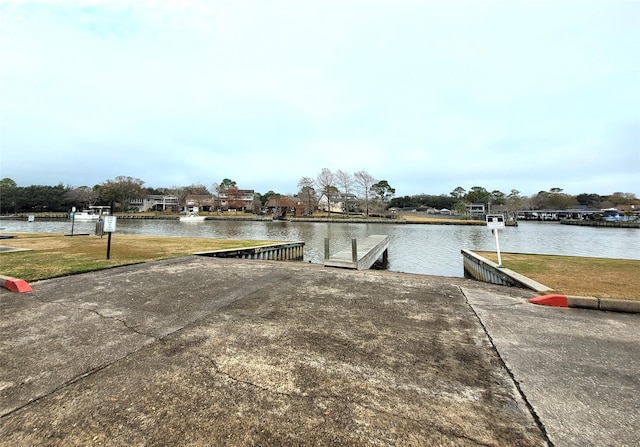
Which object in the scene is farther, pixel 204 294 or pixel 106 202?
pixel 106 202

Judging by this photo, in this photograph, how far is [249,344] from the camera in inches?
123

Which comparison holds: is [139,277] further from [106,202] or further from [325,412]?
[106,202]

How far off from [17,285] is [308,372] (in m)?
5.90

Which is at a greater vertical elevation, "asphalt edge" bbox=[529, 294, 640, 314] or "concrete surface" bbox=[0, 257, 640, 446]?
"asphalt edge" bbox=[529, 294, 640, 314]

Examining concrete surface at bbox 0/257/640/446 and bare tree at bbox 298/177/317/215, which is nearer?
concrete surface at bbox 0/257/640/446

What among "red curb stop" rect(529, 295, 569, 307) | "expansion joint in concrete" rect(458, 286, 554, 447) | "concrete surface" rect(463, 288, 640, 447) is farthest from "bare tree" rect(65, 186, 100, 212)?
"red curb stop" rect(529, 295, 569, 307)

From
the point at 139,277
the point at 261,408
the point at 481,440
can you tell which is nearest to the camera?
→ the point at 481,440

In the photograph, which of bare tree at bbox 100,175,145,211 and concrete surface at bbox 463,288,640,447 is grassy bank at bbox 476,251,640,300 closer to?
concrete surface at bbox 463,288,640,447

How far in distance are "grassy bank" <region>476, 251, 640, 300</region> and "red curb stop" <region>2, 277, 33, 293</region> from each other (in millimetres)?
9636

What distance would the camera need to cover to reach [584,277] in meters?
6.55

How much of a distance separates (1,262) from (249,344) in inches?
346

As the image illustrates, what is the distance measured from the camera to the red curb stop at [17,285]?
505cm

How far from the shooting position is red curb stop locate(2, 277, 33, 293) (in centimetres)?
505

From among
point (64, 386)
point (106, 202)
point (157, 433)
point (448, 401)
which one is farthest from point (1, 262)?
point (106, 202)
